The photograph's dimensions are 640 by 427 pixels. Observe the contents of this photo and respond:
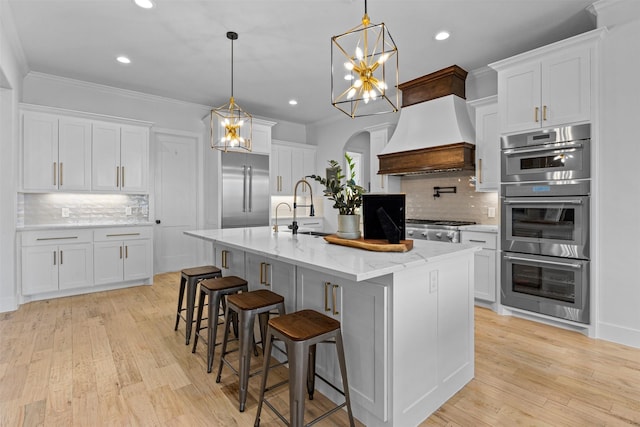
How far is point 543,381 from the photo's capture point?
2307 millimetres

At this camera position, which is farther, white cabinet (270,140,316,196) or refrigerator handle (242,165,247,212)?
white cabinet (270,140,316,196)

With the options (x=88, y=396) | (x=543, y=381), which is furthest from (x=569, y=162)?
(x=88, y=396)

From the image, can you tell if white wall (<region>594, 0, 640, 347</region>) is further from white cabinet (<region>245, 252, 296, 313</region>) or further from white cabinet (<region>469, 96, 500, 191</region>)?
white cabinet (<region>245, 252, 296, 313</region>)

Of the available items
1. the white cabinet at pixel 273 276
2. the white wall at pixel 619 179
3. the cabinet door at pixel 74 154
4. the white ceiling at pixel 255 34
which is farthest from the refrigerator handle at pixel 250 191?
the white wall at pixel 619 179

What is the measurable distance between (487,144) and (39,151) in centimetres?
573

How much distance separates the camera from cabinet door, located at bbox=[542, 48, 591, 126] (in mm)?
3039

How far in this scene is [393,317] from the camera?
5.44ft

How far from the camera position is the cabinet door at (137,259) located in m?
4.77

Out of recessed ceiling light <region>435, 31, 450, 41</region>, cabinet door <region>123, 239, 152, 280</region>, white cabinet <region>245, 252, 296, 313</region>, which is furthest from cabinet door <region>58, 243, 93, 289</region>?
recessed ceiling light <region>435, 31, 450, 41</region>

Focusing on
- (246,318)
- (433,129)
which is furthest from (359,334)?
(433,129)

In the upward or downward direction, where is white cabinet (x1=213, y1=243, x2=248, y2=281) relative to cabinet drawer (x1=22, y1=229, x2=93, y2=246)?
downward

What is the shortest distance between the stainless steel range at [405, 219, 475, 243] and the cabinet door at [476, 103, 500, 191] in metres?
0.59

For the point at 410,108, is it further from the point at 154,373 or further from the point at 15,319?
the point at 15,319

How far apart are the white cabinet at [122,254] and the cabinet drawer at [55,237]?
131 millimetres
